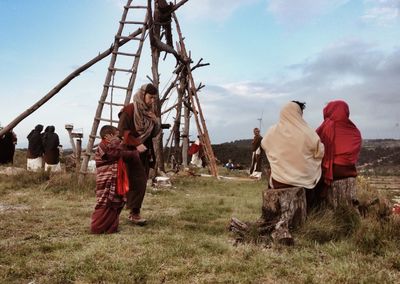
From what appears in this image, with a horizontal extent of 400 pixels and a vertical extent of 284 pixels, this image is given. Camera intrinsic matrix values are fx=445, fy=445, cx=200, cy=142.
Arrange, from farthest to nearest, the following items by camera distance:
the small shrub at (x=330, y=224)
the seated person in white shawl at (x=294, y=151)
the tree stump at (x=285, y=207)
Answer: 1. the seated person in white shawl at (x=294, y=151)
2. the tree stump at (x=285, y=207)
3. the small shrub at (x=330, y=224)

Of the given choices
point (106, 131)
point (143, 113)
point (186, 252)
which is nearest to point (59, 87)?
point (143, 113)

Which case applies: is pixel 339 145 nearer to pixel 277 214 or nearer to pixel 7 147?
pixel 277 214

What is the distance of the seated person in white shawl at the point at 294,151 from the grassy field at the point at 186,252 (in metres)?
0.48

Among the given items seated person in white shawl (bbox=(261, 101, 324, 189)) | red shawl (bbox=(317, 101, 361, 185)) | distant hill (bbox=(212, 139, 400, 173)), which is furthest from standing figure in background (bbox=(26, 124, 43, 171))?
distant hill (bbox=(212, 139, 400, 173))

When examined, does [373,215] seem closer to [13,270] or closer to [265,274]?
[265,274]

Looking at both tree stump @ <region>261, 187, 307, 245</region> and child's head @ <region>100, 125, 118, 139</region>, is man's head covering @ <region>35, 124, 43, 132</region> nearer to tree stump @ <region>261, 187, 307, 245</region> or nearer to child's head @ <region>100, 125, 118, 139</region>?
child's head @ <region>100, 125, 118, 139</region>

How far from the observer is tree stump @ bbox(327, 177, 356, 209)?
5.46 m

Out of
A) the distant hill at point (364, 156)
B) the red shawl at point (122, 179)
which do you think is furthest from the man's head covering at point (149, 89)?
the distant hill at point (364, 156)

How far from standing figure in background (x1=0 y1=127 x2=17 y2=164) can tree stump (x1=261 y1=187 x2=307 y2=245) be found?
1007 centimetres

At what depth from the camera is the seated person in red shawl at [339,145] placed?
5547mm

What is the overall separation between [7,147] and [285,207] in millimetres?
10492

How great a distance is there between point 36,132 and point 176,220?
772 centimetres

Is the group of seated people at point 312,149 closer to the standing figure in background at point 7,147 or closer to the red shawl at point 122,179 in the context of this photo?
the red shawl at point 122,179

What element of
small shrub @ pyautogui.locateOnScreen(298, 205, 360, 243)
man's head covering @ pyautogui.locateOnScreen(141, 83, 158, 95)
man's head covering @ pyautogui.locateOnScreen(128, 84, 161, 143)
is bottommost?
small shrub @ pyautogui.locateOnScreen(298, 205, 360, 243)
